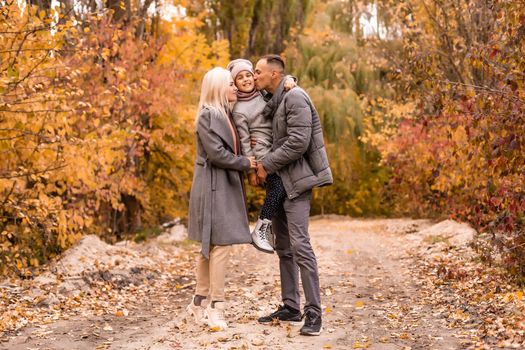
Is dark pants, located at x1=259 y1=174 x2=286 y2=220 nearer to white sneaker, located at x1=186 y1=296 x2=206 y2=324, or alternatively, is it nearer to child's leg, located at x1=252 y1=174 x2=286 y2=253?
child's leg, located at x1=252 y1=174 x2=286 y2=253

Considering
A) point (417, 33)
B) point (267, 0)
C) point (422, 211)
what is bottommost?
point (422, 211)

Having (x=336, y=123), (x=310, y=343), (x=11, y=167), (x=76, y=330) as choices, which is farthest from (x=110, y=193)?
(x=336, y=123)

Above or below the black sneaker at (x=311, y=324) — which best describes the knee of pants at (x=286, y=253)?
above

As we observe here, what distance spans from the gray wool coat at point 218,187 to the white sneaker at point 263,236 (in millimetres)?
126

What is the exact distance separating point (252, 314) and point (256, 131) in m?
1.68

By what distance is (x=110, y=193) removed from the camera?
35.6 ft

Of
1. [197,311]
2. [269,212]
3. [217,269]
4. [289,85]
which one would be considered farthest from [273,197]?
[197,311]

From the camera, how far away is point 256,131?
5.59 m

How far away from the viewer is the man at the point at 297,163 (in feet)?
17.1

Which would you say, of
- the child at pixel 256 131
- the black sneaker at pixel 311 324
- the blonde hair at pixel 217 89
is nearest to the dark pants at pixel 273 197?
the child at pixel 256 131

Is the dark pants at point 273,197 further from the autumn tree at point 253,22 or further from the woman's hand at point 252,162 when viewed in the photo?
the autumn tree at point 253,22

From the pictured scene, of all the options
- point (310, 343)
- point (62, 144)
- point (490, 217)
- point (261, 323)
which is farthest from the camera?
point (490, 217)

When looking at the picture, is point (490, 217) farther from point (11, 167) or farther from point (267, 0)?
point (267, 0)

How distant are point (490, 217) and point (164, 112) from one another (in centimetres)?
692
